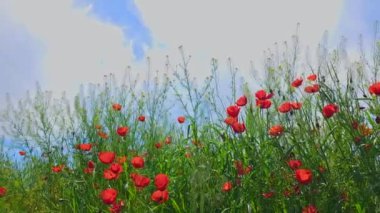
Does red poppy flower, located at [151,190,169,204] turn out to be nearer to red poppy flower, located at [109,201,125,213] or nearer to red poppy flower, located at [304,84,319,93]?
red poppy flower, located at [109,201,125,213]

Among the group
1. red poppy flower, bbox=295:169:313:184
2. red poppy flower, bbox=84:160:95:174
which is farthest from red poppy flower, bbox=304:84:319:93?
red poppy flower, bbox=84:160:95:174

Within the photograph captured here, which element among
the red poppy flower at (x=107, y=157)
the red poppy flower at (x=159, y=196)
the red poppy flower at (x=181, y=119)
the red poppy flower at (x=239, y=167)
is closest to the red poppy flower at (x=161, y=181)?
the red poppy flower at (x=159, y=196)

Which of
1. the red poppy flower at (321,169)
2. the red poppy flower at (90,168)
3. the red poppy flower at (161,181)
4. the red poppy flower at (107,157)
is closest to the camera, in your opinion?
the red poppy flower at (161,181)

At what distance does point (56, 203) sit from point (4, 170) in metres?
1.93

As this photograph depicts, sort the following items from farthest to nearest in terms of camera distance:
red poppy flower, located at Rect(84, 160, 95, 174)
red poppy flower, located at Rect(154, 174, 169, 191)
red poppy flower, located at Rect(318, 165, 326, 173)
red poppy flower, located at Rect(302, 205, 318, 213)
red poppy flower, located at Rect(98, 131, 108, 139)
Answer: red poppy flower, located at Rect(98, 131, 108, 139) → red poppy flower, located at Rect(84, 160, 95, 174) → red poppy flower, located at Rect(318, 165, 326, 173) → red poppy flower, located at Rect(154, 174, 169, 191) → red poppy flower, located at Rect(302, 205, 318, 213)

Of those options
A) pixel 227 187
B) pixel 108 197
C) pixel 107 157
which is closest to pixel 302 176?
pixel 227 187

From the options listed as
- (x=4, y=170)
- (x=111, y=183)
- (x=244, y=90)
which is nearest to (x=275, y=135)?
(x=244, y=90)

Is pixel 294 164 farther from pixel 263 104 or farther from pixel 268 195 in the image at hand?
pixel 263 104

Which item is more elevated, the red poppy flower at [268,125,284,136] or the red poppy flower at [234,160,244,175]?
the red poppy flower at [268,125,284,136]

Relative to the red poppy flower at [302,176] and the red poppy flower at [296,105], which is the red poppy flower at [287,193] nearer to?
the red poppy flower at [302,176]

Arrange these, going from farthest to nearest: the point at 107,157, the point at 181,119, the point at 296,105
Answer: the point at 181,119, the point at 107,157, the point at 296,105

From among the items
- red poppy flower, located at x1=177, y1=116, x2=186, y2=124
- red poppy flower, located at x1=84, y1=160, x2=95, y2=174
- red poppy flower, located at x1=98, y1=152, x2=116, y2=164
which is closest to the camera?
red poppy flower, located at x1=98, y1=152, x2=116, y2=164

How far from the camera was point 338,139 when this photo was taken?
12.6ft

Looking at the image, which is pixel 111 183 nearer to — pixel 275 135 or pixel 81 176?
pixel 81 176
